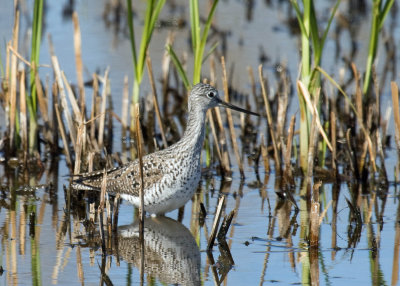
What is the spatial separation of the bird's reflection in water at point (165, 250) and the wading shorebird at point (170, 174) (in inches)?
9.9

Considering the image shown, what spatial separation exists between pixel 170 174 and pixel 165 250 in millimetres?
968

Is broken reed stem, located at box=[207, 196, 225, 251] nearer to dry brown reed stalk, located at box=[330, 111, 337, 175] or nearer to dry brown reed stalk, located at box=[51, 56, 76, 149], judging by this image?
dry brown reed stalk, located at box=[330, 111, 337, 175]

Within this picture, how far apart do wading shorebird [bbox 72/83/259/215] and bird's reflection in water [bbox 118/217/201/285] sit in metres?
0.25

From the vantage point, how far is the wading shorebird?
7.37 meters

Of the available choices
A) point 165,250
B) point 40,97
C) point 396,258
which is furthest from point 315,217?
point 40,97

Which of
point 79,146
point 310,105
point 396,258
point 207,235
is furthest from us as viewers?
point 310,105

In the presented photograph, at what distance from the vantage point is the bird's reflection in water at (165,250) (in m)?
6.03

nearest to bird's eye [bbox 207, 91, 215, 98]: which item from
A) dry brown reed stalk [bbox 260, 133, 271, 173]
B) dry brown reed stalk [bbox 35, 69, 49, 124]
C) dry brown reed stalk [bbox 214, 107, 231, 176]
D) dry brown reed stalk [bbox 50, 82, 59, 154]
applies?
dry brown reed stalk [bbox 214, 107, 231, 176]

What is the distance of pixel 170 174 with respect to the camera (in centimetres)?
740

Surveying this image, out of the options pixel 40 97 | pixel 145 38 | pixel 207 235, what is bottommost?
pixel 207 235

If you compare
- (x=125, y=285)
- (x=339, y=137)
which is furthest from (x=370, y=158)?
(x=125, y=285)

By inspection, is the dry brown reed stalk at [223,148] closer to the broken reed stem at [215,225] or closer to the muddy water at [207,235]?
the muddy water at [207,235]

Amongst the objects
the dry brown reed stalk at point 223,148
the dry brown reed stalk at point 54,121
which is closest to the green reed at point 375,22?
the dry brown reed stalk at point 223,148

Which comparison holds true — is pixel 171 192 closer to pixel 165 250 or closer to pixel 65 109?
pixel 165 250
